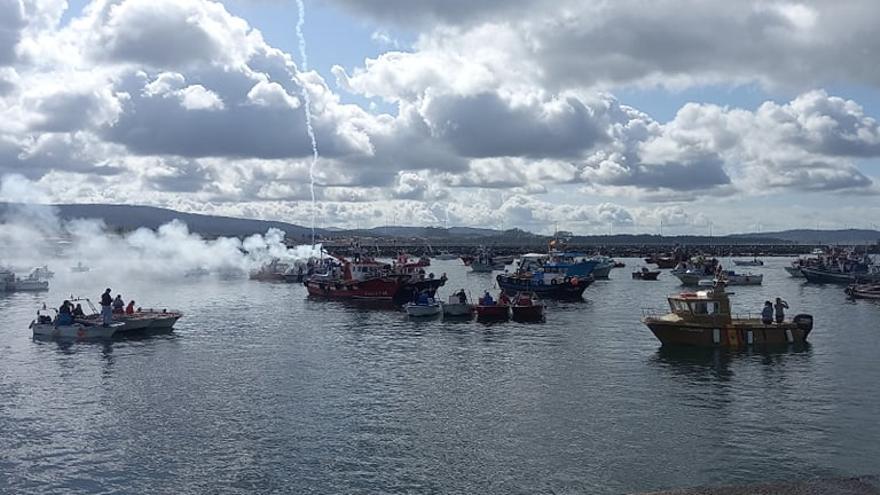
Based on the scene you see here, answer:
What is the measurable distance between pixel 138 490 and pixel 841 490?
1747 cm

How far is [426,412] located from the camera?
3161 cm

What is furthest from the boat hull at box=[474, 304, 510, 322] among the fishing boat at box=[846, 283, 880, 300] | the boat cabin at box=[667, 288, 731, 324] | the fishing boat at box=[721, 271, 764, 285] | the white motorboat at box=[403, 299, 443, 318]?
the fishing boat at box=[721, 271, 764, 285]

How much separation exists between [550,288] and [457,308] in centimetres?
2368

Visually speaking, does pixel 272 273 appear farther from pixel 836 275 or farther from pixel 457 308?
pixel 836 275

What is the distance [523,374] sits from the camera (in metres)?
40.3

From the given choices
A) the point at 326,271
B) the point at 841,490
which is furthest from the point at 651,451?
the point at 326,271

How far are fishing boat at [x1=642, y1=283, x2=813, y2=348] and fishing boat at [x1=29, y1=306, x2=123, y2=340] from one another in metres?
33.4

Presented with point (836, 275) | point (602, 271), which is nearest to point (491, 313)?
point (602, 271)

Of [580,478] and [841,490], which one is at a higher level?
[841,490]

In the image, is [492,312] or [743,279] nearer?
[492,312]

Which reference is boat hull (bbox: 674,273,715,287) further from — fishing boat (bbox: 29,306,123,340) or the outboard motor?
fishing boat (bbox: 29,306,123,340)

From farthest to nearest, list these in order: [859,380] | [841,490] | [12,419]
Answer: [859,380]
[12,419]
[841,490]

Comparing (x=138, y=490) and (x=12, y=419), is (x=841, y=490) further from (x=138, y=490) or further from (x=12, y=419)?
(x=12, y=419)

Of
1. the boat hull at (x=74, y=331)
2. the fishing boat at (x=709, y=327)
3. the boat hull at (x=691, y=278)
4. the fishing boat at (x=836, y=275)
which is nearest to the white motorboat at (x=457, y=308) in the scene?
the fishing boat at (x=709, y=327)
